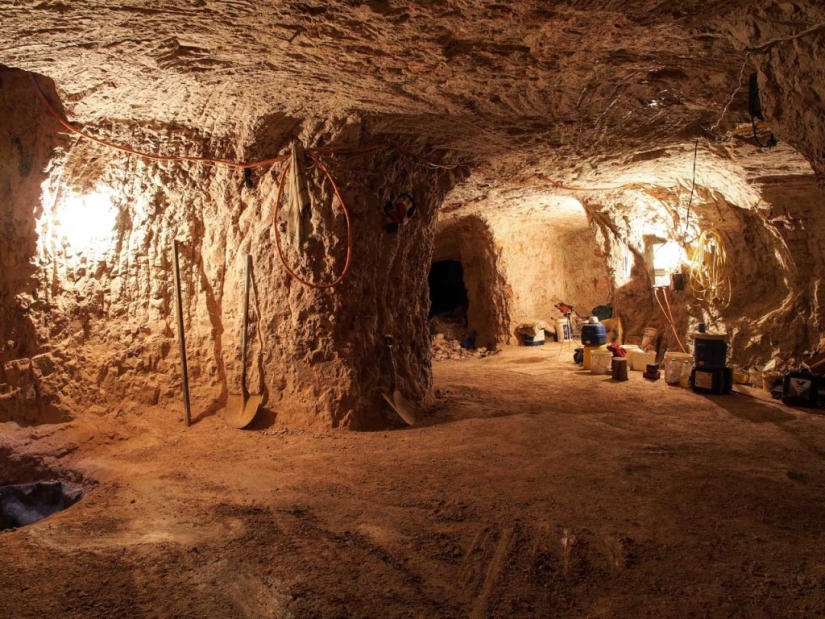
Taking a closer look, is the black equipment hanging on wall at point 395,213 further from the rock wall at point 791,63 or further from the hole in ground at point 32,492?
the hole in ground at point 32,492

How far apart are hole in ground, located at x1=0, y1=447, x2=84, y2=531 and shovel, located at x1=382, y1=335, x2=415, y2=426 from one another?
2147 mm

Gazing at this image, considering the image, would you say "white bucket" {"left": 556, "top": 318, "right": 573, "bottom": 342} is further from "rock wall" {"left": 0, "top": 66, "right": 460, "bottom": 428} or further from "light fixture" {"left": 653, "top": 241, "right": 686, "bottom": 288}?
"rock wall" {"left": 0, "top": 66, "right": 460, "bottom": 428}

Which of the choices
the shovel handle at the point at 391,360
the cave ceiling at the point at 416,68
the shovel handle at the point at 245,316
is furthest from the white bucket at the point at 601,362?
the shovel handle at the point at 245,316

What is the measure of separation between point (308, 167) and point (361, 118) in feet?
1.78

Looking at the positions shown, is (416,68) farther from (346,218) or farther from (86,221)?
(86,221)

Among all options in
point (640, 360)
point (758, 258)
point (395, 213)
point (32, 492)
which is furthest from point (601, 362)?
point (32, 492)

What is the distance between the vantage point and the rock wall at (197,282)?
3.77 metres

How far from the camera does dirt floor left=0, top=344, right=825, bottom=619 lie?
176 centimetres

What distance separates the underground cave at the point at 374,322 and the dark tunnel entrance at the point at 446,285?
6.00 m

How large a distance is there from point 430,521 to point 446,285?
10.2m

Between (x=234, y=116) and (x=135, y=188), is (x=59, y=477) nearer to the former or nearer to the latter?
(x=135, y=188)

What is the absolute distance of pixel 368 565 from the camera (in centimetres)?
198

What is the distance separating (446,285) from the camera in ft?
40.8

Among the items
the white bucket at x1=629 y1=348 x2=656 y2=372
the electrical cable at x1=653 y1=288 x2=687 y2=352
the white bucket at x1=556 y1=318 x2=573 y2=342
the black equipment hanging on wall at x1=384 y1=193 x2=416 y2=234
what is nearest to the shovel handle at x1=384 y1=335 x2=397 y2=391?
the black equipment hanging on wall at x1=384 y1=193 x2=416 y2=234
